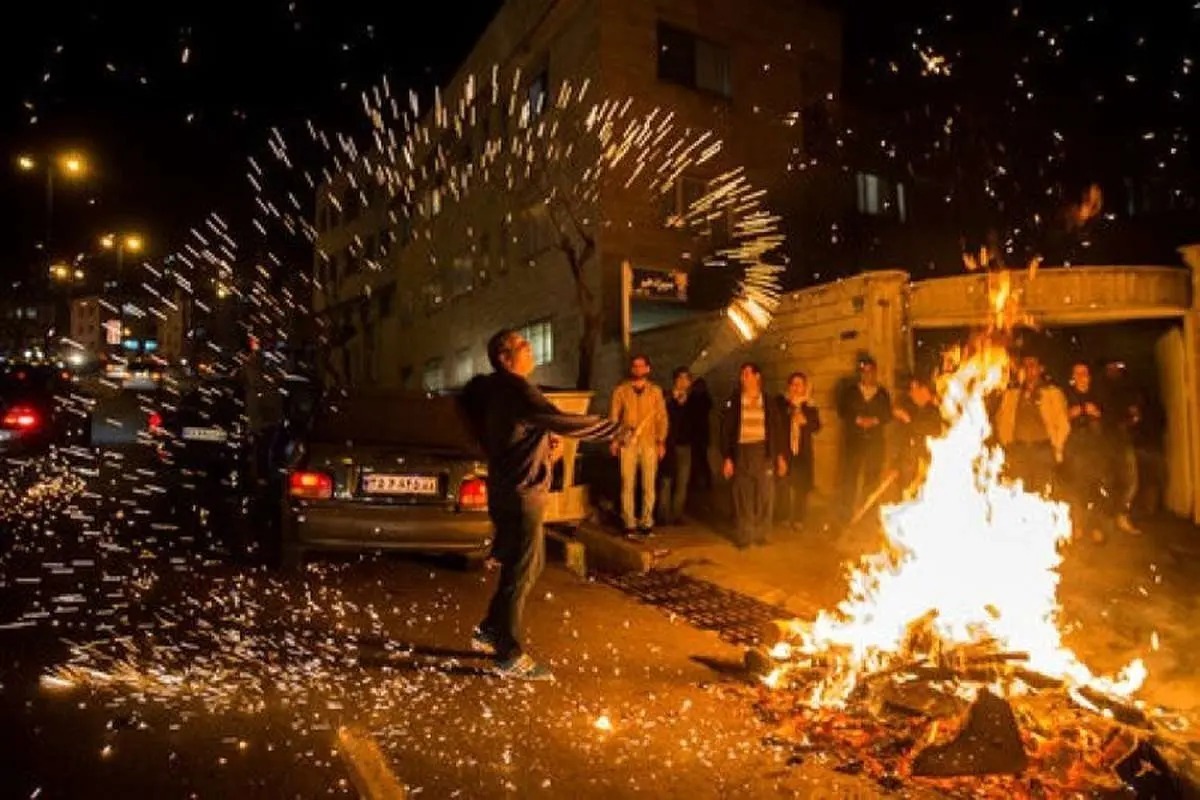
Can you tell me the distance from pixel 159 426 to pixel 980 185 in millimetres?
15566

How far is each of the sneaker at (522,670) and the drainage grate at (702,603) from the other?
1674mm

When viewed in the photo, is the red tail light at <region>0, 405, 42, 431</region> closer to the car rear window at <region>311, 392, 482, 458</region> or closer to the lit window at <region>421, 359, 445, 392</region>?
the car rear window at <region>311, 392, 482, 458</region>

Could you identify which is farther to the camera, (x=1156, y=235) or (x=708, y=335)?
(x=1156, y=235)

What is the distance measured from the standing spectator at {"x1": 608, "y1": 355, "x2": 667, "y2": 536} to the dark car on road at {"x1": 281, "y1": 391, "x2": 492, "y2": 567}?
2438 millimetres

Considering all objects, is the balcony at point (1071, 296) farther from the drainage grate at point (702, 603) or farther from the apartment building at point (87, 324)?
the apartment building at point (87, 324)

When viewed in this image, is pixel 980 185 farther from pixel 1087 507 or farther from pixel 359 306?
pixel 359 306

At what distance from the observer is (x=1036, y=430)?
9.54m

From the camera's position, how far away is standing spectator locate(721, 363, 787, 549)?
9617 mm

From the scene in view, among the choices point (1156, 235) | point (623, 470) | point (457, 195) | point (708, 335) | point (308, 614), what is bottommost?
point (308, 614)

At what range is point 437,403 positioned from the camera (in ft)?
29.0

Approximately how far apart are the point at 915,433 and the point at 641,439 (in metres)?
2.83

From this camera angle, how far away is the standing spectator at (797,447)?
10242 millimetres

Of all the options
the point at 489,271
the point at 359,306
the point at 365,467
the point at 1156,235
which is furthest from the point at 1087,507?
the point at 359,306

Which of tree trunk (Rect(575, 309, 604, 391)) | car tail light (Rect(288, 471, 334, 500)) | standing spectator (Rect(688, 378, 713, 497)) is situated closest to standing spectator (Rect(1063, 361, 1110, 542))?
standing spectator (Rect(688, 378, 713, 497))
